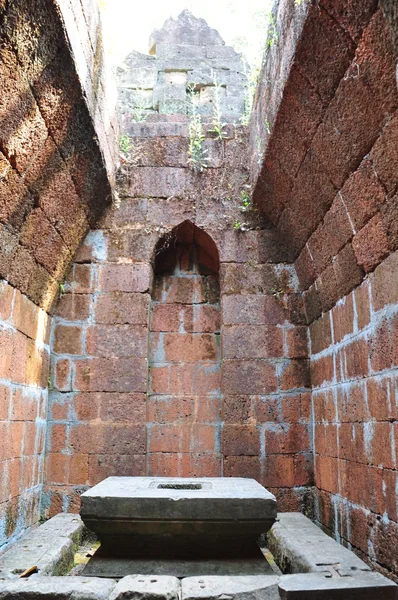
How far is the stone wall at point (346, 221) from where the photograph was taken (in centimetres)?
278

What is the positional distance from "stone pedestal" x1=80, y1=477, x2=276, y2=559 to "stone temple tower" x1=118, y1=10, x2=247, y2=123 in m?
4.05

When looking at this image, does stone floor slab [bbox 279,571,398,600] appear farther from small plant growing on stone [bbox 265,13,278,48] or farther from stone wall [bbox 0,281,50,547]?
small plant growing on stone [bbox 265,13,278,48]

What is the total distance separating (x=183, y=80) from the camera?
5918mm

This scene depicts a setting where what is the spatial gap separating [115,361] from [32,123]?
7.59 ft

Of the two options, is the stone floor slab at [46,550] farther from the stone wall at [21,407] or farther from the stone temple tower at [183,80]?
the stone temple tower at [183,80]

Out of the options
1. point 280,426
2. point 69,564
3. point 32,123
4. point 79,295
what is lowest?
point 69,564

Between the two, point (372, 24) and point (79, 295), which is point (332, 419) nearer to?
point (79, 295)

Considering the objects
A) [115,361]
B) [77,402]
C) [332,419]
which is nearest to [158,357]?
[115,361]

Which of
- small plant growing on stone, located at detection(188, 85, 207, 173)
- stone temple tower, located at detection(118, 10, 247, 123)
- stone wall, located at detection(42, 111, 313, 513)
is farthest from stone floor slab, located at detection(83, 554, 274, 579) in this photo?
stone temple tower, located at detection(118, 10, 247, 123)

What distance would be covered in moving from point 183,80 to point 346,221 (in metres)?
3.32

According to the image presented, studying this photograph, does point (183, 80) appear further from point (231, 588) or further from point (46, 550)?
point (231, 588)

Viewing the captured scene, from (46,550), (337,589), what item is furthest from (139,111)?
(337,589)

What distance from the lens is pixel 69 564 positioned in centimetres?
A: 337

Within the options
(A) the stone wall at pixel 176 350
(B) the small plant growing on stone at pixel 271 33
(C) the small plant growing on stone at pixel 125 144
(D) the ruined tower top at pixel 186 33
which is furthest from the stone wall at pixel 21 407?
(D) the ruined tower top at pixel 186 33
